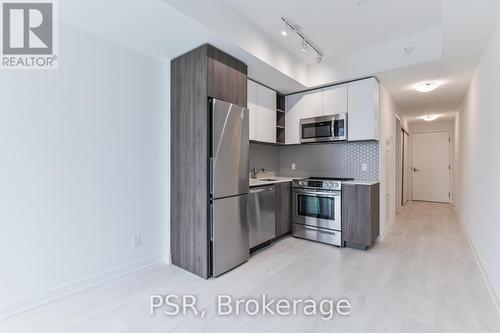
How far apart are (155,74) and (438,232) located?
4974 millimetres

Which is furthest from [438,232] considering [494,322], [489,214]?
[494,322]

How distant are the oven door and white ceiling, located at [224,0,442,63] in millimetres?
2047

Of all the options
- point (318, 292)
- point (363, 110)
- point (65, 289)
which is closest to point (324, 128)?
point (363, 110)

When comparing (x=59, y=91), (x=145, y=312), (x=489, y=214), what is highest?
(x=59, y=91)

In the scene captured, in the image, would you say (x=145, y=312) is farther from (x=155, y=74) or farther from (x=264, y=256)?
(x=155, y=74)

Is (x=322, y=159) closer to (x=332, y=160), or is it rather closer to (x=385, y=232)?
(x=332, y=160)

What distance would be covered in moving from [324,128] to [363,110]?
1.99 ft

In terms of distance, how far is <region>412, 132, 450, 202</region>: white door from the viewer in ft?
23.4

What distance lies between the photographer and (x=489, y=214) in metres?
2.47

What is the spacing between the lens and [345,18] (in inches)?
105

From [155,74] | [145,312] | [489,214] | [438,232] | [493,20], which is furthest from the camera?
[438,232]

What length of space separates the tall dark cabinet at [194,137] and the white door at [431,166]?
698 centimetres

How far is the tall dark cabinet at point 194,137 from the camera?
99.0 inches

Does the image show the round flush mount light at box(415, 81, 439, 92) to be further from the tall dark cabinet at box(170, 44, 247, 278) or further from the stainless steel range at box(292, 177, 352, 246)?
the tall dark cabinet at box(170, 44, 247, 278)
